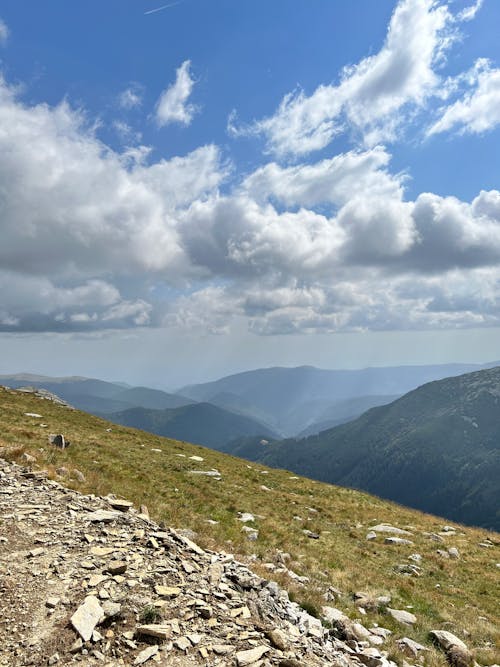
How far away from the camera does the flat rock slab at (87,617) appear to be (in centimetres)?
762

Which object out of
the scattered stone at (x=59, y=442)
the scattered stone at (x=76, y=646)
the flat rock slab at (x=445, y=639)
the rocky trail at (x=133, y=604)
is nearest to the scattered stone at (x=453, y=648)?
the flat rock slab at (x=445, y=639)

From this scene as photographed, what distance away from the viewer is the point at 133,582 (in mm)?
9203

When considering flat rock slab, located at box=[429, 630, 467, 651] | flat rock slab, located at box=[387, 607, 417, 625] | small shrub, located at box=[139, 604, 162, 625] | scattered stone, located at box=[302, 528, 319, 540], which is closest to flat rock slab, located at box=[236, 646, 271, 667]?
small shrub, located at box=[139, 604, 162, 625]

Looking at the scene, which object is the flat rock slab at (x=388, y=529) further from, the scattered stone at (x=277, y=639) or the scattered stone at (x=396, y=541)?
the scattered stone at (x=277, y=639)

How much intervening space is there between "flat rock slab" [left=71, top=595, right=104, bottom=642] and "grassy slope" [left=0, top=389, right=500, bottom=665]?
6.35 meters

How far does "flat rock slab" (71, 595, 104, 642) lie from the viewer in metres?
7.62

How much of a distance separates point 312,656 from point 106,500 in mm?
9466

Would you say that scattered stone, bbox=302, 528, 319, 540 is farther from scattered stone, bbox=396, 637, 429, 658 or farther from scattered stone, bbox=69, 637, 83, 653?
scattered stone, bbox=69, 637, 83, 653

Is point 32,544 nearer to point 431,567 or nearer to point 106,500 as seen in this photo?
point 106,500

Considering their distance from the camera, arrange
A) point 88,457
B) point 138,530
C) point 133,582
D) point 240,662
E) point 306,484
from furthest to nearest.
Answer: point 306,484 < point 88,457 < point 138,530 < point 133,582 < point 240,662

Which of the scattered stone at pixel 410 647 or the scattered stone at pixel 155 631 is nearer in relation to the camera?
the scattered stone at pixel 155 631

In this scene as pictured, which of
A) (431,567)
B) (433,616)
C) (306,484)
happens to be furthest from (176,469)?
(433,616)

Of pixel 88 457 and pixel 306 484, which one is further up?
pixel 88 457

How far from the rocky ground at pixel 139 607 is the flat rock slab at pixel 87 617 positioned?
0.02 m
